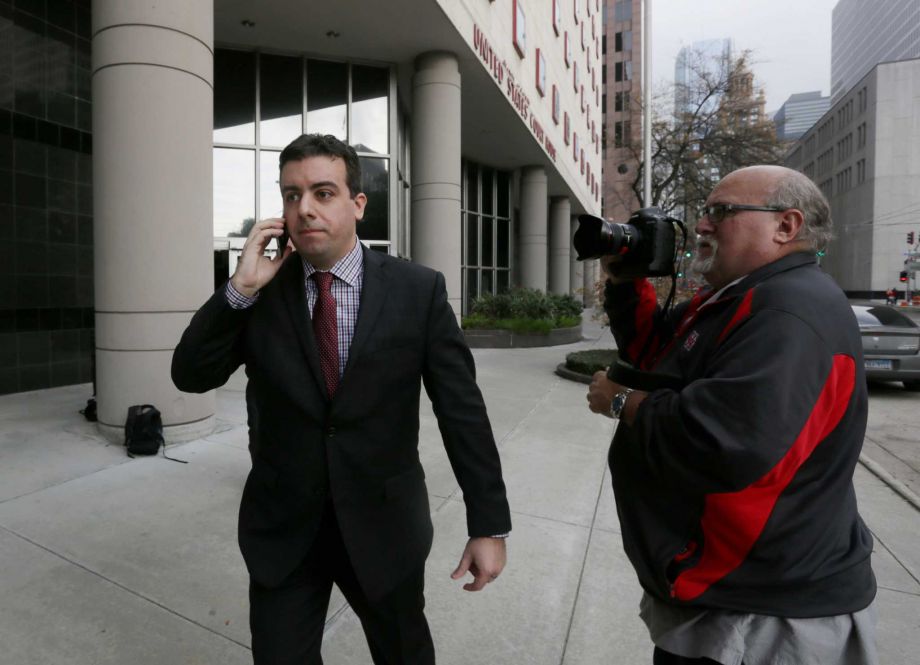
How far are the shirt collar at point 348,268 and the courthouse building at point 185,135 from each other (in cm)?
425

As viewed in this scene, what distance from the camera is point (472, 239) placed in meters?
21.9

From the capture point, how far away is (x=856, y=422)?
1.40 metres

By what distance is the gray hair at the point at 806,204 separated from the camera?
1.53m

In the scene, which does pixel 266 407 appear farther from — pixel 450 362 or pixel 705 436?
pixel 705 436

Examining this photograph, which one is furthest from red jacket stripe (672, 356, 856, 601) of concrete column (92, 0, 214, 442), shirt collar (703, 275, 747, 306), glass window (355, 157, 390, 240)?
glass window (355, 157, 390, 240)

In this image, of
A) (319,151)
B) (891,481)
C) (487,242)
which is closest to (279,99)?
(487,242)

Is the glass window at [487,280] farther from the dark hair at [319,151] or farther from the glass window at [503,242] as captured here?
the dark hair at [319,151]

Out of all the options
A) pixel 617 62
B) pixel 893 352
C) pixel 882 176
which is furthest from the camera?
pixel 882 176

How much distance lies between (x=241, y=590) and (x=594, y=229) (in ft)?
8.30

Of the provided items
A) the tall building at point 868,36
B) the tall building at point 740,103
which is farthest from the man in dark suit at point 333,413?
the tall building at point 868,36

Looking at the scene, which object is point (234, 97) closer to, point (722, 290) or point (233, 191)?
point (233, 191)

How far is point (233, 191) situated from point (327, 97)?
9.92 feet

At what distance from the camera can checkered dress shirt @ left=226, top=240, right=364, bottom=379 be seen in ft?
5.75

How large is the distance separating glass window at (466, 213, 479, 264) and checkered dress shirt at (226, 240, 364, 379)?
64.6ft
